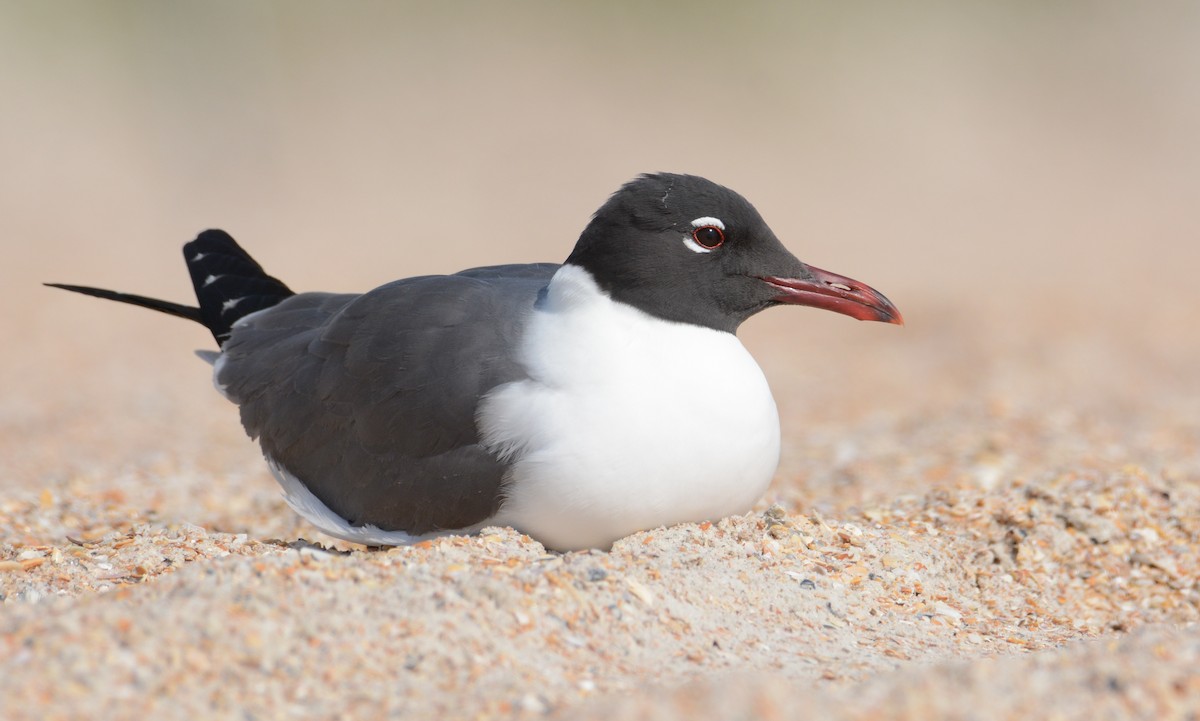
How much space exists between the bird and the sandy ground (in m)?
0.21

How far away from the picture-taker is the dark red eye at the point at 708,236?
481 centimetres

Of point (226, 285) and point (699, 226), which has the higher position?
point (699, 226)

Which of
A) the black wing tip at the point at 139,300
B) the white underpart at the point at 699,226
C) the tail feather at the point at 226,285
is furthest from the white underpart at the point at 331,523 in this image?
the white underpart at the point at 699,226

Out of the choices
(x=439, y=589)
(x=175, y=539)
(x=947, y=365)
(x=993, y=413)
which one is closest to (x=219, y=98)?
(x=947, y=365)

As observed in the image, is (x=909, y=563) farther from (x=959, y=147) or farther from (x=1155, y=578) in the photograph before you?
(x=959, y=147)

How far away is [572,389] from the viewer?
4.45 meters

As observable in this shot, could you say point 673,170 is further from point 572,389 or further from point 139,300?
point 572,389

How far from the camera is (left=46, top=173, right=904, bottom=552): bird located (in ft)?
14.5

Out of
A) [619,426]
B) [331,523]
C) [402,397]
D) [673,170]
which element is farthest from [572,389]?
[673,170]

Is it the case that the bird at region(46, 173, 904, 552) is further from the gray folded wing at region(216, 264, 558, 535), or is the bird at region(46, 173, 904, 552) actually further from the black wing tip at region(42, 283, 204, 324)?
the black wing tip at region(42, 283, 204, 324)

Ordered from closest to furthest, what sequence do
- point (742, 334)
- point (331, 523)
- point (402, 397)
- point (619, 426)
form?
point (619, 426), point (402, 397), point (331, 523), point (742, 334)

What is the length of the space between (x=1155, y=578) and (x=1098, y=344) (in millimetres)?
7577

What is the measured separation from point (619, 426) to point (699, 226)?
2.80 ft

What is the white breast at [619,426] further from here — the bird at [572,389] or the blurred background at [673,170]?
the blurred background at [673,170]
